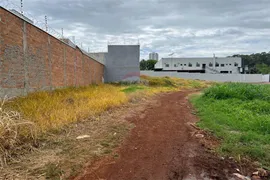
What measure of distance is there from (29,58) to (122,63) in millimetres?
18775

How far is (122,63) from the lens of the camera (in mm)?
26250

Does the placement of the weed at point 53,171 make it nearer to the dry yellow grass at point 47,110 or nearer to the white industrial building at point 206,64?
the dry yellow grass at point 47,110

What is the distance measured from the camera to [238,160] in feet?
13.1

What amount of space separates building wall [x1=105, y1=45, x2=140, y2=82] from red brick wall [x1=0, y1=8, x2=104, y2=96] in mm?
14017

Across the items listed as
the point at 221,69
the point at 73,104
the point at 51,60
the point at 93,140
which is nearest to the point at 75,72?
the point at 51,60

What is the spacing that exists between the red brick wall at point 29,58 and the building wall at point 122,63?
1402cm

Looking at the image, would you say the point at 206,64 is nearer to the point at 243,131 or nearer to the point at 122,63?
the point at 122,63

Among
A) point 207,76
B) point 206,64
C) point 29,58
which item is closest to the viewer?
point 29,58

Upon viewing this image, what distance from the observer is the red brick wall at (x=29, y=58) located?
20.8ft

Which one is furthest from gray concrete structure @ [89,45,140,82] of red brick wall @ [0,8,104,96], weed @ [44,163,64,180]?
weed @ [44,163,64,180]

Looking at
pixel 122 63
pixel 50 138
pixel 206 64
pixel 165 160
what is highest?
pixel 206 64

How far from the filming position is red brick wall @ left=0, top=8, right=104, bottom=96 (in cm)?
633

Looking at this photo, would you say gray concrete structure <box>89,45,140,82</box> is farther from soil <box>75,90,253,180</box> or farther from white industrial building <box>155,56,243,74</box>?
white industrial building <box>155,56,243,74</box>

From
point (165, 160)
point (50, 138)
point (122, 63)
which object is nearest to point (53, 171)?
point (50, 138)
